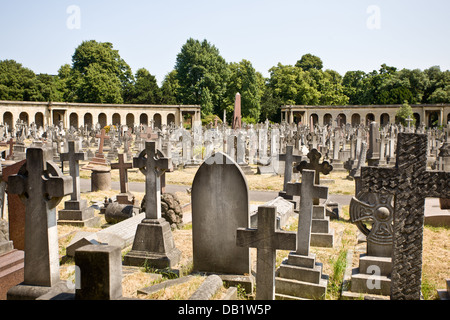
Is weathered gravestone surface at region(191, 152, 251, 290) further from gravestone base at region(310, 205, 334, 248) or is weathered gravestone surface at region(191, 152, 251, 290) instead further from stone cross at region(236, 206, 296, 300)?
gravestone base at region(310, 205, 334, 248)

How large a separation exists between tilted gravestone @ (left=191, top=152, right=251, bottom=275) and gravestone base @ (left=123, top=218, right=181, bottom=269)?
822 millimetres

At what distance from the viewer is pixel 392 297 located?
313 centimetres

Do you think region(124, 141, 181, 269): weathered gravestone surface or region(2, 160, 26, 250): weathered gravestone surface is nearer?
region(2, 160, 26, 250): weathered gravestone surface

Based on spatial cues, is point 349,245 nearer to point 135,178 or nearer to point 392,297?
point 392,297

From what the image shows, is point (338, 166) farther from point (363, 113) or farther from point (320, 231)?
point (363, 113)

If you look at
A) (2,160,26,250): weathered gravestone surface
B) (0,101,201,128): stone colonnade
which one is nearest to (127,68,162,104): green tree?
(0,101,201,128): stone colonnade

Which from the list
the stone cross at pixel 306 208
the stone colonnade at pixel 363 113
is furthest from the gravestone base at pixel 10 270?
the stone colonnade at pixel 363 113

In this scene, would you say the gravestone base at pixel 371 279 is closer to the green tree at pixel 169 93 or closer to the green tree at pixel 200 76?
the green tree at pixel 200 76

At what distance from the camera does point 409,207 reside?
3.06 m

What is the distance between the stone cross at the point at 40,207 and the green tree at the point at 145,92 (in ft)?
186

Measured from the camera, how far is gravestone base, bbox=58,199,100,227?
8695 millimetres

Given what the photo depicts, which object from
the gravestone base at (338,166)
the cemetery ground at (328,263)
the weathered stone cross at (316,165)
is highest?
the weathered stone cross at (316,165)

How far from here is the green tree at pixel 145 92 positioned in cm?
5850

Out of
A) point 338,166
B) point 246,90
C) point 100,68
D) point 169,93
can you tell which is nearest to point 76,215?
point 338,166
